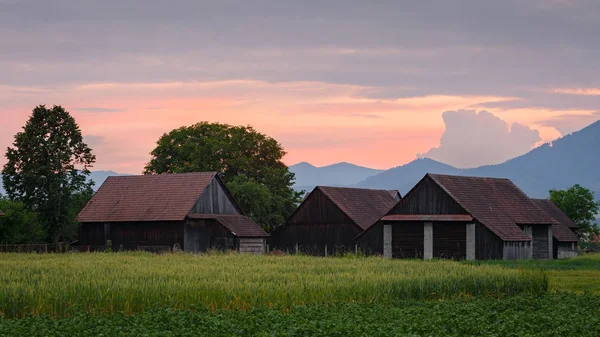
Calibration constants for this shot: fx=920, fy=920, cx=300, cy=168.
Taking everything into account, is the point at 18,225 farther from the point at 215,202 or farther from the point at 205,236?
the point at 215,202

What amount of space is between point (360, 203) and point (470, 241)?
18.1m

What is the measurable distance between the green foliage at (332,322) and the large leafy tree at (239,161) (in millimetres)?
59779

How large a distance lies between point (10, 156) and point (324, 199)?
84.4 ft

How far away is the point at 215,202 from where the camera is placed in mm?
73562

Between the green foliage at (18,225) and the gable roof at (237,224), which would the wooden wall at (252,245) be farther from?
the green foliage at (18,225)

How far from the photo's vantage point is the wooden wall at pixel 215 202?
7206 centimetres

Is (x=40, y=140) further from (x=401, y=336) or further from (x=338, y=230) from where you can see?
(x=401, y=336)

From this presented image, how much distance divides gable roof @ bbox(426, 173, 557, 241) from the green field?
84.3ft

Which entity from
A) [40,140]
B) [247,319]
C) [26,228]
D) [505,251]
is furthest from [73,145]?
[247,319]

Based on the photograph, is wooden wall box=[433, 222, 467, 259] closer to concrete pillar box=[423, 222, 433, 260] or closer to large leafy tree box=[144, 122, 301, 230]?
concrete pillar box=[423, 222, 433, 260]

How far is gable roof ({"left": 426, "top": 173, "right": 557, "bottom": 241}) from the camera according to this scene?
64.8 m

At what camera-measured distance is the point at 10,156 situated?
71.2m

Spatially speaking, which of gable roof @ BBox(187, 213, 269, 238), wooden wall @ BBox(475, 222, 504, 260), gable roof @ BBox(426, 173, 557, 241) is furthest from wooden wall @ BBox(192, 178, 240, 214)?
wooden wall @ BBox(475, 222, 504, 260)

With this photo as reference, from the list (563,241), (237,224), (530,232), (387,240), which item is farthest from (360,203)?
(563,241)
